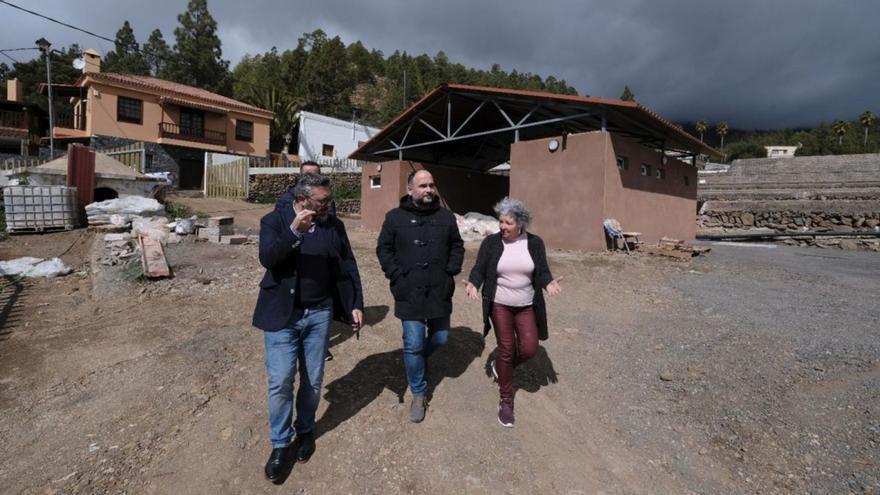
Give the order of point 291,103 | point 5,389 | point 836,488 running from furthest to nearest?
point 291,103 → point 5,389 → point 836,488

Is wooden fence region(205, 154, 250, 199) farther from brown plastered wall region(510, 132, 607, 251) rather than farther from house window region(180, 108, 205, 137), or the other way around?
brown plastered wall region(510, 132, 607, 251)

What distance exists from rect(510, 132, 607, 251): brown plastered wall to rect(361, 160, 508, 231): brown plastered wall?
4353 millimetres

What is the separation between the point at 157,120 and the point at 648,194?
26.5 meters

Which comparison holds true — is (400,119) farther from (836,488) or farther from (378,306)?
(836,488)

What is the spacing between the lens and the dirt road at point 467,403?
2.37 metres

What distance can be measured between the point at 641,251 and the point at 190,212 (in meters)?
13.8

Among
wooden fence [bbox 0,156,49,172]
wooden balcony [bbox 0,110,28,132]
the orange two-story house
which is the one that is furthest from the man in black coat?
wooden balcony [bbox 0,110,28,132]

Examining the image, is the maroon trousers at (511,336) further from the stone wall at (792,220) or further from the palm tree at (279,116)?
the palm tree at (279,116)

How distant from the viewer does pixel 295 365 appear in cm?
238

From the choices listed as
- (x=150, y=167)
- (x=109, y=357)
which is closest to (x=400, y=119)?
(x=109, y=357)

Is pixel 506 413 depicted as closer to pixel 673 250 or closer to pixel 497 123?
pixel 673 250

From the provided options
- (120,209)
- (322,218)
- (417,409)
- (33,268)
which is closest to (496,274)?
(417,409)

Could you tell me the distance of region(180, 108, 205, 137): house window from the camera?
25797 millimetres

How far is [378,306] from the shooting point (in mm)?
5586
